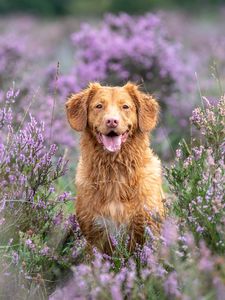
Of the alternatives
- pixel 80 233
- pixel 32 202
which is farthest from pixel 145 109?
pixel 32 202

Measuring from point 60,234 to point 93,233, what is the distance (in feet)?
0.97

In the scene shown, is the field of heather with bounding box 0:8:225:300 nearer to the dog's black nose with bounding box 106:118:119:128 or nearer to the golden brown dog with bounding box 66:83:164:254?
the golden brown dog with bounding box 66:83:164:254

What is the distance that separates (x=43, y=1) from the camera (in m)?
40.8

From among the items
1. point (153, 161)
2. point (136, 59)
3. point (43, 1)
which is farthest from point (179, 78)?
point (43, 1)

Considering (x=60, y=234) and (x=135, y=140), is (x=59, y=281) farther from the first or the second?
(x=135, y=140)

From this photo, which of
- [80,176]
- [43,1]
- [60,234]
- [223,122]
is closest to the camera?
[223,122]

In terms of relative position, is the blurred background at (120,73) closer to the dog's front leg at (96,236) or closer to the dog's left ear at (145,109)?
the dog's left ear at (145,109)

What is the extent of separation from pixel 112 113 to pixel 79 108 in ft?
1.75

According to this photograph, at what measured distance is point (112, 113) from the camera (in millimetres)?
5945

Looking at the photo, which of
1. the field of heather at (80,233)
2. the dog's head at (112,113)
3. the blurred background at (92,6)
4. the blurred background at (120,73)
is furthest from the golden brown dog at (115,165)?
the blurred background at (92,6)

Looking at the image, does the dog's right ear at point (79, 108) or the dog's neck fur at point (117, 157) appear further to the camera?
the dog's right ear at point (79, 108)

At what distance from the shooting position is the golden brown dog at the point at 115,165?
5.96 m

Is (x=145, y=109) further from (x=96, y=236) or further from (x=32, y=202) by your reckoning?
(x=32, y=202)

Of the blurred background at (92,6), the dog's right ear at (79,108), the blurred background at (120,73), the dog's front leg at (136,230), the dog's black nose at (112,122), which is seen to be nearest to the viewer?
the dog's black nose at (112,122)
